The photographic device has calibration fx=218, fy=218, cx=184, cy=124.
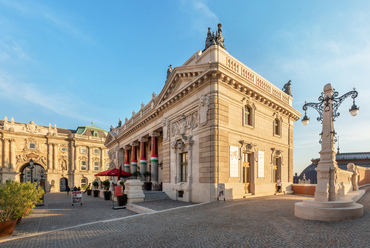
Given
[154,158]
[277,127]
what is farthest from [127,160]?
[277,127]

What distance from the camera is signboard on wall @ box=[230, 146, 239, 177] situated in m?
16.5

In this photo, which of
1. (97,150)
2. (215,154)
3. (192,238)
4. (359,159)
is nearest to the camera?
(192,238)

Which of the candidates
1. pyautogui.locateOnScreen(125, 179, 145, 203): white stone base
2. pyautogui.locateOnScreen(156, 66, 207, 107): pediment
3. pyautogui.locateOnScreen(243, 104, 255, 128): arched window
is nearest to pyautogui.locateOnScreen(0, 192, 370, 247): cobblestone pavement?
pyautogui.locateOnScreen(125, 179, 145, 203): white stone base

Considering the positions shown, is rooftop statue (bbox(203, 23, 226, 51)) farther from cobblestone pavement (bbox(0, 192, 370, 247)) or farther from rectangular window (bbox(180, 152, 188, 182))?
cobblestone pavement (bbox(0, 192, 370, 247))

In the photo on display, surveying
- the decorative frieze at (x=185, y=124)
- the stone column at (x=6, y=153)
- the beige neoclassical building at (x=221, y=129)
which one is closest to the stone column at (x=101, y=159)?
the stone column at (x=6, y=153)

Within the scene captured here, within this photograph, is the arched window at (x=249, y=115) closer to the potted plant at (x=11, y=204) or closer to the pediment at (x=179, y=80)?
the pediment at (x=179, y=80)

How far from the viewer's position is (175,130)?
2050 cm

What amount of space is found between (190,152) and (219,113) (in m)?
4.14

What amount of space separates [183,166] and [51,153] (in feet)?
166

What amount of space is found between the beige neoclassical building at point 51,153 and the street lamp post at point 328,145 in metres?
60.5

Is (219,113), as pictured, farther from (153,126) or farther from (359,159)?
(359,159)

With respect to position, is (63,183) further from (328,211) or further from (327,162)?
(328,211)

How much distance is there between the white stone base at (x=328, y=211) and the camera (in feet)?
28.2

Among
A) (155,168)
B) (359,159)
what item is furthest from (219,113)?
(359,159)
